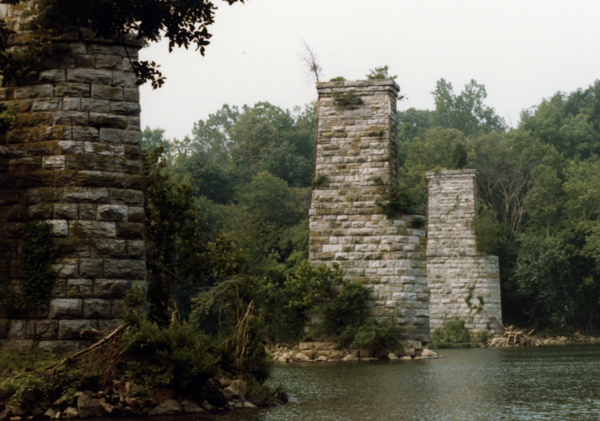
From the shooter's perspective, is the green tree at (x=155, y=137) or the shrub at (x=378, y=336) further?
the green tree at (x=155, y=137)

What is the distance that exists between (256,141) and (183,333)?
49.4 meters

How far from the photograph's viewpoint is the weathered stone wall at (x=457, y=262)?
3209 cm

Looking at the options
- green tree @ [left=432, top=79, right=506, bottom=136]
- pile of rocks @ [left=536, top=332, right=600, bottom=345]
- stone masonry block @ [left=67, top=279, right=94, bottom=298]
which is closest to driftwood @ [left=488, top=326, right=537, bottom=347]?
pile of rocks @ [left=536, top=332, right=600, bottom=345]

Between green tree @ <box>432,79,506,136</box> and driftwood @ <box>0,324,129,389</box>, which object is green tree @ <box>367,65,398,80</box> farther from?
green tree @ <box>432,79,506,136</box>

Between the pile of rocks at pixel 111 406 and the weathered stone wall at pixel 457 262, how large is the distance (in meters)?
23.8

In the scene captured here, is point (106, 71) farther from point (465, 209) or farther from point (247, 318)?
point (465, 209)

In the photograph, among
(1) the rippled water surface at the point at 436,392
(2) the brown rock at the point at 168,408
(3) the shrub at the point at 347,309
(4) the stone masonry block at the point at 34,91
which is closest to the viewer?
(2) the brown rock at the point at 168,408

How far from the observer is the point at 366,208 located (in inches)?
785

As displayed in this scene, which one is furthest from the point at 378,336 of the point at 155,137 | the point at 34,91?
the point at 155,137

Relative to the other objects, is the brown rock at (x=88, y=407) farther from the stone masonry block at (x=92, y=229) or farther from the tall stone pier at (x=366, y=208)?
the tall stone pier at (x=366, y=208)

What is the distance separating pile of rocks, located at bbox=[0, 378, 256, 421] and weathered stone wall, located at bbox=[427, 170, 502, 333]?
2383 centimetres

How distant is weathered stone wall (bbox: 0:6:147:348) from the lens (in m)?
9.53

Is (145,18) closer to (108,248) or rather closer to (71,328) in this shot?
(108,248)

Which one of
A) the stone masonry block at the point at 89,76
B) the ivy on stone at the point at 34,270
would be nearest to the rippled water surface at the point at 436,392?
the ivy on stone at the point at 34,270
